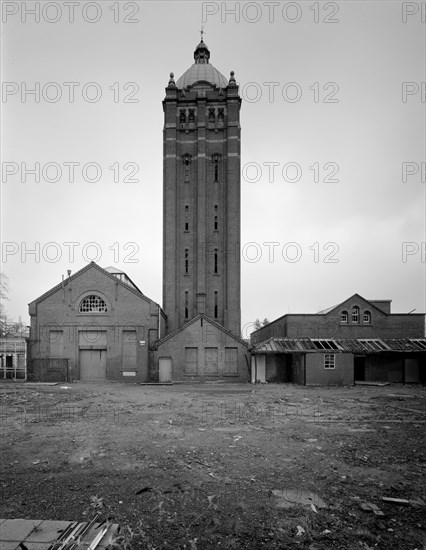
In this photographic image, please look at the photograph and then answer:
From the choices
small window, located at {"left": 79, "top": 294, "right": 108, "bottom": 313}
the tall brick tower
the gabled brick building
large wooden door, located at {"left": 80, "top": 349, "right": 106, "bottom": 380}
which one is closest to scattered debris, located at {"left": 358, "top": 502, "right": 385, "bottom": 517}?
the gabled brick building

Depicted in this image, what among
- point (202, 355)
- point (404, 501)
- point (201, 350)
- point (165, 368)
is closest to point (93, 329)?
point (165, 368)

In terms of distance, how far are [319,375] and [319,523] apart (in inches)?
941

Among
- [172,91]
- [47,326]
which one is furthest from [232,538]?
[172,91]

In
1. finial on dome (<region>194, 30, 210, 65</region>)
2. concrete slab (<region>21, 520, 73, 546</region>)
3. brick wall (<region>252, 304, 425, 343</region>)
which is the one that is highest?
finial on dome (<region>194, 30, 210, 65</region>)

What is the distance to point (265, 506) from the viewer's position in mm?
6555

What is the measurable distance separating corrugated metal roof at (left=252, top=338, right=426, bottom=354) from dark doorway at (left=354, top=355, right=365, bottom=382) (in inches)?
49.3

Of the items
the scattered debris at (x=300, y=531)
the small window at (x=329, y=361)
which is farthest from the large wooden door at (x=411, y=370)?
the scattered debris at (x=300, y=531)

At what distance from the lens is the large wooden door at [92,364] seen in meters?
30.5

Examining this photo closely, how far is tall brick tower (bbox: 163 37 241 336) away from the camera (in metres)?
38.4

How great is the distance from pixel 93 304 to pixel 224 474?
25779 mm

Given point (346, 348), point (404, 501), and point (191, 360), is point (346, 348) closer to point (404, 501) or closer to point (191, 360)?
point (191, 360)

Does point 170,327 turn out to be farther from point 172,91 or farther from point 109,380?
point 172,91

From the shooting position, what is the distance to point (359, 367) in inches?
1236

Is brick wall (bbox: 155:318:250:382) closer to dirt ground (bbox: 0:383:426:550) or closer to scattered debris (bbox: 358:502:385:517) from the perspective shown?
dirt ground (bbox: 0:383:426:550)
